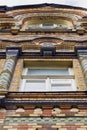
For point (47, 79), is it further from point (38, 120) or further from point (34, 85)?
point (38, 120)

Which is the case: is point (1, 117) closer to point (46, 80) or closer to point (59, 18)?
point (46, 80)

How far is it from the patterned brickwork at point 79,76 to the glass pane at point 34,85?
95 cm

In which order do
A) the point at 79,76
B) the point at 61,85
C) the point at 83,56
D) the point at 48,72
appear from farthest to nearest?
the point at 83,56 → the point at 48,72 → the point at 79,76 → the point at 61,85

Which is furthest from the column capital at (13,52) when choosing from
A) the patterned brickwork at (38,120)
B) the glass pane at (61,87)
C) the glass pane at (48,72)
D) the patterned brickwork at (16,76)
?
the patterned brickwork at (38,120)

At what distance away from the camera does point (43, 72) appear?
10375 millimetres

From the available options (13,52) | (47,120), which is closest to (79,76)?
(13,52)

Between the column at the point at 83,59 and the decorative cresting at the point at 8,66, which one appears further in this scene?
the column at the point at 83,59

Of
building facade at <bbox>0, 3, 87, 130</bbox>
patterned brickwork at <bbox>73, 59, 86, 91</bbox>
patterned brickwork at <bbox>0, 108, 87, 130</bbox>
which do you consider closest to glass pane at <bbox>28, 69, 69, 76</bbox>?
building facade at <bbox>0, 3, 87, 130</bbox>

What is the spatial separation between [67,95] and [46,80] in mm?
1957

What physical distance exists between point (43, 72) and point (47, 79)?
2.71 feet

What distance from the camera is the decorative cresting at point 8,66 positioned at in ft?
27.1

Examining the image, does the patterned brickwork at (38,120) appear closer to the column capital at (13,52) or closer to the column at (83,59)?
the column at (83,59)

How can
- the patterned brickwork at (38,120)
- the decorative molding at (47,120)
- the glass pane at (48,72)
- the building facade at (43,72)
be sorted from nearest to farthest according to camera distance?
1. the patterned brickwork at (38,120)
2. the decorative molding at (47,120)
3. the building facade at (43,72)
4. the glass pane at (48,72)

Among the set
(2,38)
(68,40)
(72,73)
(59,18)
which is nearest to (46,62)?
(72,73)
